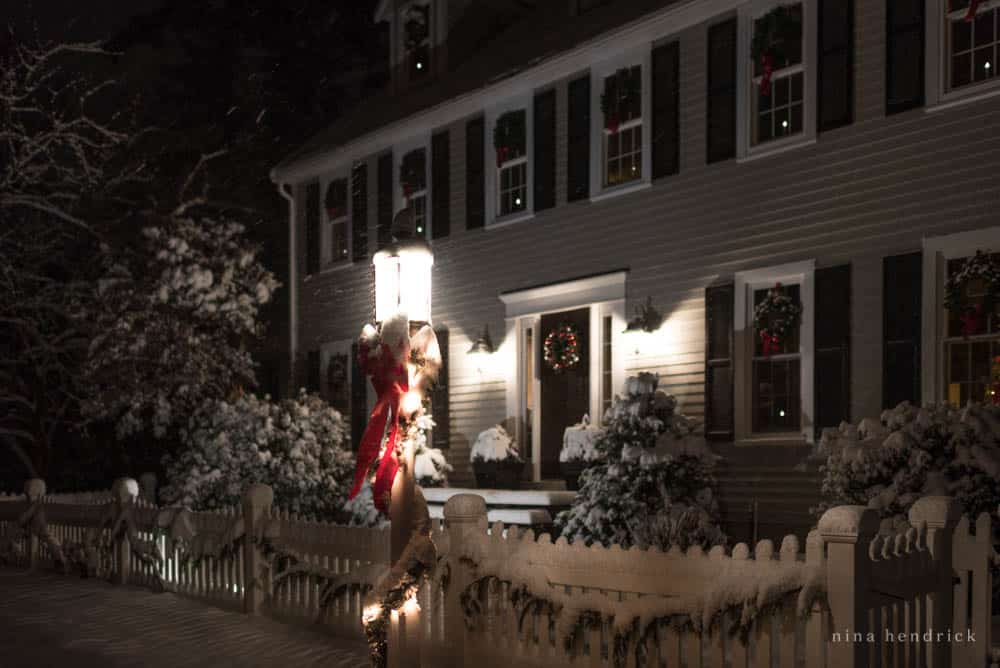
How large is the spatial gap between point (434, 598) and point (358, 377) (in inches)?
470

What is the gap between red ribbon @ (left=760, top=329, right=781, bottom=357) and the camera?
12484 millimetres

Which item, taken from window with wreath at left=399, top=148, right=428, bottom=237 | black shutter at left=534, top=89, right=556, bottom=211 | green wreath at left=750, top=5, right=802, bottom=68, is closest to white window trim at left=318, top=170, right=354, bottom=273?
window with wreath at left=399, top=148, right=428, bottom=237

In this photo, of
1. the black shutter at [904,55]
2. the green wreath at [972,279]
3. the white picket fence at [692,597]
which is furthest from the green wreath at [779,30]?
the white picket fence at [692,597]

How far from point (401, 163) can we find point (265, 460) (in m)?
5.30

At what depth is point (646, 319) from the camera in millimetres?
13992

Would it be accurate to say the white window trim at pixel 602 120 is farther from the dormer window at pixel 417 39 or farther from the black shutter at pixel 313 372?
the black shutter at pixel 313 372

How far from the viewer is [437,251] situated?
704 inches

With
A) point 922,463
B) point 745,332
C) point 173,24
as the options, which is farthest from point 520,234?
point 173,24

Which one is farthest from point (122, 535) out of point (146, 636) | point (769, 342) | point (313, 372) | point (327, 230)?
point (327, 230)

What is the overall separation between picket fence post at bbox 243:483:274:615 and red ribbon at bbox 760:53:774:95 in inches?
276

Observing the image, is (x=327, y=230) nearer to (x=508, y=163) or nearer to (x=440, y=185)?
(x=440, y=185)

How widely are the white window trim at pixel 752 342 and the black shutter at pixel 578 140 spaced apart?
3.04m

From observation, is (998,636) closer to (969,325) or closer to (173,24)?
(969,325)

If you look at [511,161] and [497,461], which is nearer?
[497,461]
